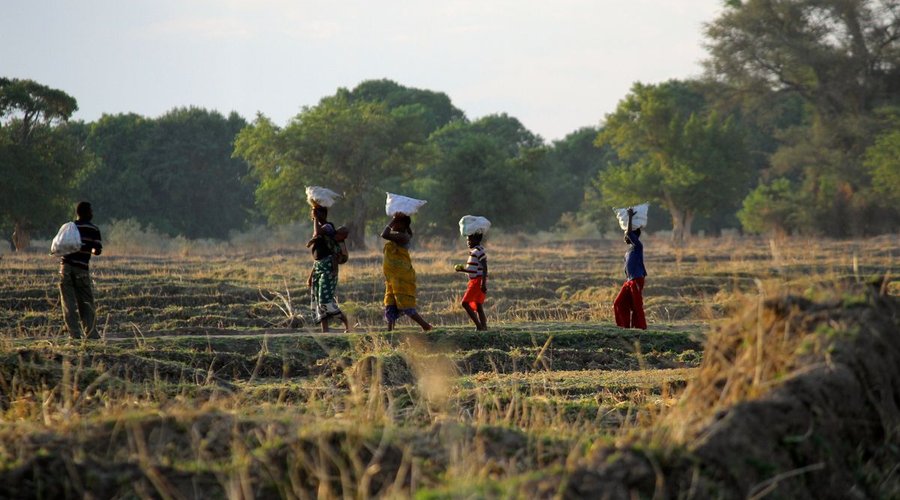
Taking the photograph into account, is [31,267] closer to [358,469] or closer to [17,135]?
[17,135]

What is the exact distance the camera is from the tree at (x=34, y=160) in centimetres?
3981

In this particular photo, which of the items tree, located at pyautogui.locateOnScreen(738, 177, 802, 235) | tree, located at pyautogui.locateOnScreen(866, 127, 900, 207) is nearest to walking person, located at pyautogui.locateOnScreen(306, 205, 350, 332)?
tree, located at pyautogui.locateOnScreen(866, 127, 900, 207)

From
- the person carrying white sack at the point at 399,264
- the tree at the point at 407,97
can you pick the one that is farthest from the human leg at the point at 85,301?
the tree at the point at 407,97

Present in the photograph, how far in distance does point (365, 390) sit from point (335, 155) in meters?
37.3

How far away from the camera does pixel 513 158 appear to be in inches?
2226

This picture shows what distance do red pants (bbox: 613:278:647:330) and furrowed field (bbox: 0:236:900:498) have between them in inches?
15.7

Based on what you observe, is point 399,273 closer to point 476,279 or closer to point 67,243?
point 476,279

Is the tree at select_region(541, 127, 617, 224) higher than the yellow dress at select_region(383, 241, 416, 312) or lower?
higher

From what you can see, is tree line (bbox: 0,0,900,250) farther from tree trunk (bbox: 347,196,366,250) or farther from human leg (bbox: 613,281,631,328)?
human leg (bbox: 613,281,631,328)

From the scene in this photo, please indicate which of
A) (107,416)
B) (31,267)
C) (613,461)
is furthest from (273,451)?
(31,267)

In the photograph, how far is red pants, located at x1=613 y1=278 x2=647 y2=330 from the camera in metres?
14.3

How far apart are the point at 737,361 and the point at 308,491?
2274 mm

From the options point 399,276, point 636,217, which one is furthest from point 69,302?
point 636,217

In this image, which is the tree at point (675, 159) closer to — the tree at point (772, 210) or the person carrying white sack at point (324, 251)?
the tree at point (772, 210)
